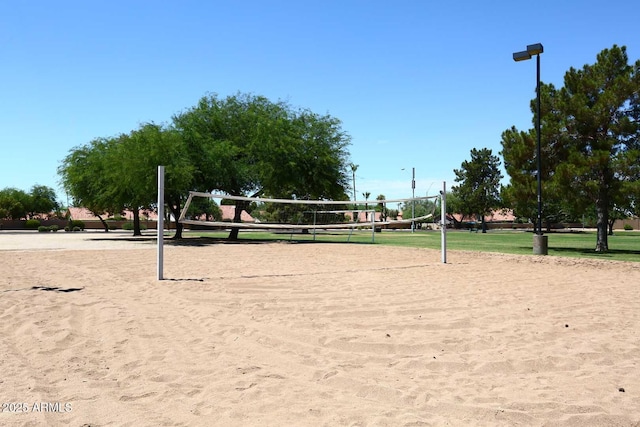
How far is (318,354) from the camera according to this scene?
496 cm

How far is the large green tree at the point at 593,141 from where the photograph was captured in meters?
19.5

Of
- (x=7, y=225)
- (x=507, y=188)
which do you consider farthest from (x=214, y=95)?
(x=7, y=225)

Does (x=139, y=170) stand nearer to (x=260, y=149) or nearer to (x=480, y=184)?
(x=260, y=149)

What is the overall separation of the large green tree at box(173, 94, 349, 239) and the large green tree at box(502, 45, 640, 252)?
13840mm

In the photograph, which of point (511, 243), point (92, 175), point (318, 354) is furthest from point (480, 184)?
point (318, 354)

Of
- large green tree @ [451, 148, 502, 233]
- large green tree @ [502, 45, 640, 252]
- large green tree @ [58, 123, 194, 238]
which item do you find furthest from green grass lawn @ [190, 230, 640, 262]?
large green tree @ [451, 148, 502, 233]

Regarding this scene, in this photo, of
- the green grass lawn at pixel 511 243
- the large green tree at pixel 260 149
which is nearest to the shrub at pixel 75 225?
the green grass lawn at pixel 511 243

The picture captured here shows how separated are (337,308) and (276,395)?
3.57m

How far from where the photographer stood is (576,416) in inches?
134

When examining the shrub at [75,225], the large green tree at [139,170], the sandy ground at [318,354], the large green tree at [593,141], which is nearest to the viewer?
the sandy ground at [318,354]

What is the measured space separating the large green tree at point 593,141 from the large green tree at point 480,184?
170 feet

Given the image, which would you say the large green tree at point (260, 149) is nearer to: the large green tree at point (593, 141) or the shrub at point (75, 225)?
the large green tree at point (593, 141)

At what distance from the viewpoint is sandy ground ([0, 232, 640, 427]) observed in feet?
11.4

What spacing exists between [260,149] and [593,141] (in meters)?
19.1
